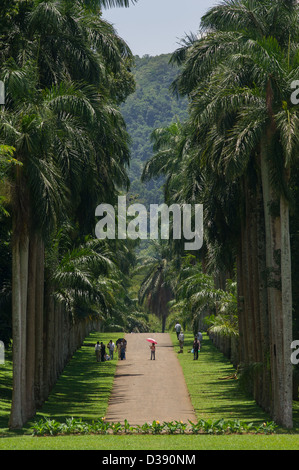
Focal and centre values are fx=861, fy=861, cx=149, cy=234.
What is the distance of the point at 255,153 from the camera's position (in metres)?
27.8

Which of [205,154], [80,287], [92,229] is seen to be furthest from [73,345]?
[205,154]

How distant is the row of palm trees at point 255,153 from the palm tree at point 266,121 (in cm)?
3

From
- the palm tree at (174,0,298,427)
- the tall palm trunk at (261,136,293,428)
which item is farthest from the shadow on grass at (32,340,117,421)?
the palm tree at (174,0,298,427)

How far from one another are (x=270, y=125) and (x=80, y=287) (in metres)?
12.4

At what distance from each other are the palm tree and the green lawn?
3578 millimetres

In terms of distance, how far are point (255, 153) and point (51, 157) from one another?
6.63 m

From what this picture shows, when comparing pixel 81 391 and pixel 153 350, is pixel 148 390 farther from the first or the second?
pixel 153 350

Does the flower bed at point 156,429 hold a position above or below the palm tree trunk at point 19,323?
below

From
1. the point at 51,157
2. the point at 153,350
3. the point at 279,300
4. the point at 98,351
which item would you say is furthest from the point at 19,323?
the point at 98,351

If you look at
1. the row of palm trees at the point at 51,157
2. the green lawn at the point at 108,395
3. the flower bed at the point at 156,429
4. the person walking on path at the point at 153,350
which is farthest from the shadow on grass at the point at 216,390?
the row of palm trees at the point at 51,157

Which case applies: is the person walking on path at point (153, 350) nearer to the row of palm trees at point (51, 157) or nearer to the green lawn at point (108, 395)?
the green lawn at point (108, 395)

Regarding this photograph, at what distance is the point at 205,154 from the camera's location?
27.9 m

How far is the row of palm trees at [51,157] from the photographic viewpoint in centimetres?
2505
